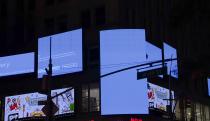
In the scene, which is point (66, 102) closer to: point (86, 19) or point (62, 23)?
point (86, 19)

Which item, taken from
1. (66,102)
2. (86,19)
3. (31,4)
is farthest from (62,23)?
(66,102)

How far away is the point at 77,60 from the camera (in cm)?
4634

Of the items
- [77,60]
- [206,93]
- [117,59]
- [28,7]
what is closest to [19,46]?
[28,7]

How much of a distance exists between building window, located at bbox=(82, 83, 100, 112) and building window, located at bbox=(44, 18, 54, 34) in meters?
9.76

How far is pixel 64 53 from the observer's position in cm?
4769

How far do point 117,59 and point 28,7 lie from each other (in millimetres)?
16810

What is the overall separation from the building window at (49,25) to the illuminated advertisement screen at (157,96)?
1273 cm

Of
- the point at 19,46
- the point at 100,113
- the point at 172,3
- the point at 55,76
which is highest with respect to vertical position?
the point at 172,3

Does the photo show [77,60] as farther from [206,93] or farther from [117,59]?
[206,93]

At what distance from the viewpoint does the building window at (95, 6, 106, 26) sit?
156ft

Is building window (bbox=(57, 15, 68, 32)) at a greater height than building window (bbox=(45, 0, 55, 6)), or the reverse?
building window (bbox=(45, 0, 55, 6))

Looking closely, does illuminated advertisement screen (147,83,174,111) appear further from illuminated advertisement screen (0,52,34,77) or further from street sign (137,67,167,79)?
street sign (137,67,167,79)

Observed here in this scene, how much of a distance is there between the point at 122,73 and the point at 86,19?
8.01m

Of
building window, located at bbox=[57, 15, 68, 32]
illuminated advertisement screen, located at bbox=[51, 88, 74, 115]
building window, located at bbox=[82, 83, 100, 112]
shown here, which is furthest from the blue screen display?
building window, located at bbox=[57, 15, 68, 32]
